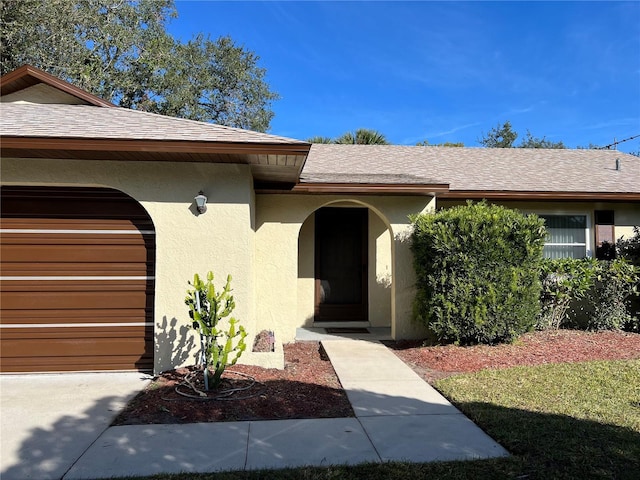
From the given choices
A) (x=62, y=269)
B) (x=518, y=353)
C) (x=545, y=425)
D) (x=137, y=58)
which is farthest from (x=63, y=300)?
(x=137, y=58)

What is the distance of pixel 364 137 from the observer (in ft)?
65.5

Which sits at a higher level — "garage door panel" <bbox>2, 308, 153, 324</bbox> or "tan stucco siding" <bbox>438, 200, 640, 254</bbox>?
"tan stucco siding" <bbox>438, 200, 640, 254</bbox>

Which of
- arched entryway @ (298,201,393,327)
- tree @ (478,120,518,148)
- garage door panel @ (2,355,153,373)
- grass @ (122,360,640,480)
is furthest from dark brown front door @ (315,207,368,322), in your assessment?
tree @ (478,120,518,148)

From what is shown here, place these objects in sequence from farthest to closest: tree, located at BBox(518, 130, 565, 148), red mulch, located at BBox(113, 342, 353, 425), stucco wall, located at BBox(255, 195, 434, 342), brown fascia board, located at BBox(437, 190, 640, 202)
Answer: tree, located at BBox(518, 130, 565, 148), brown fascia board, located at BBox(437, 190, 640, 202), stucco wall, located at BBox(255, 195, 434, 342), red mulch, located at BBox(113, 342, 353, 425)

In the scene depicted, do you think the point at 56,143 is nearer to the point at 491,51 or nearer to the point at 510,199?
the point at 510,199

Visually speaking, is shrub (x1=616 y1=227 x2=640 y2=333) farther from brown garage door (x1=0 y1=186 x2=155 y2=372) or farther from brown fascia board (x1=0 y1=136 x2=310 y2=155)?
brown garage door (x1=0 y1=186 x2=155 y2=372)

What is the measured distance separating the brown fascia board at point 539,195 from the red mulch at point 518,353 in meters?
3.06

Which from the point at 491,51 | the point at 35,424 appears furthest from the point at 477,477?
the point at 491,51

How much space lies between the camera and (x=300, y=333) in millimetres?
8859

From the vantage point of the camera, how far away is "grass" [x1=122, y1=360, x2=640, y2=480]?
3.15 m

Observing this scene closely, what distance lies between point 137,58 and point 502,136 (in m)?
28.5

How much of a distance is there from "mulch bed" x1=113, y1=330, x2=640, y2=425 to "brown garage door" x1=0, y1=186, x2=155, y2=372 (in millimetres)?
1017

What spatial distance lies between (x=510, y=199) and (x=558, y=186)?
1291mm

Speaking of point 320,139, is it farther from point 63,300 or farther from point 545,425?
point 545,425
